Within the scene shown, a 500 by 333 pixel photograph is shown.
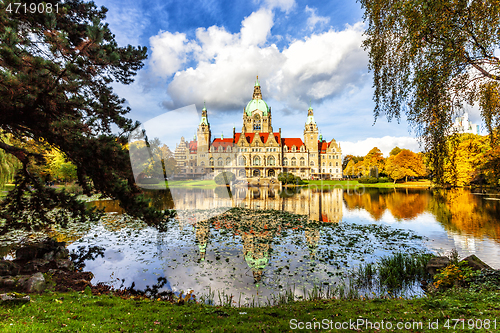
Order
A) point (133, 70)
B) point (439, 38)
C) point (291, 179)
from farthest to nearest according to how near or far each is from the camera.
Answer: point (291, 179) < point (133, 70) < point (439, 38)

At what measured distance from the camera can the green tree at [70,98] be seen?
15.2 ft

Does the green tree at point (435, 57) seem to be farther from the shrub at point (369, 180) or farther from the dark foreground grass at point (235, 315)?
the shrub at point (369, 180)

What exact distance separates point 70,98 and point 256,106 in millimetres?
73885

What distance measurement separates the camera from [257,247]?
9461 millimetres

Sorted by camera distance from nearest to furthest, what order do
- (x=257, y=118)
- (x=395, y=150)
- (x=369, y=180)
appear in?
(x=369, y=180) < (x=257, y=118) < (x=395, y=150)

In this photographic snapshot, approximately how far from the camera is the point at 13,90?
455cm

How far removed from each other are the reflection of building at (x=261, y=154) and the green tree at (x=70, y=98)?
5934 cm

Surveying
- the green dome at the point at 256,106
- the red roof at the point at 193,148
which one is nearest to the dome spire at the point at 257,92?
the green dome at the point at 256,106

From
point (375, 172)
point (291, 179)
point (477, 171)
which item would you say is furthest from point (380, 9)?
point (375, 172)

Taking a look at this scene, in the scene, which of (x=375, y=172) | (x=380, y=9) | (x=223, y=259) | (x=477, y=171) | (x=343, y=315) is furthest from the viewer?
(x=375, y=172)

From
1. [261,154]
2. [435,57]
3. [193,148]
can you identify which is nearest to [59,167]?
[193,148]

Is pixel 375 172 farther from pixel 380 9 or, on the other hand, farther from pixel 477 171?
pixel 380 9

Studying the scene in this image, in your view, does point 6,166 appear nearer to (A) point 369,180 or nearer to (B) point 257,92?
(A) point 369,180

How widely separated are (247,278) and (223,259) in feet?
5.43
